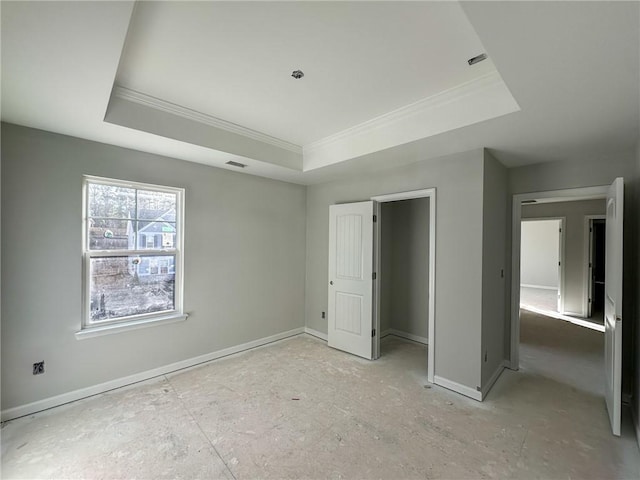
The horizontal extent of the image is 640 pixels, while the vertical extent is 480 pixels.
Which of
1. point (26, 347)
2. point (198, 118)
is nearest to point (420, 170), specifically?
point (198, 118)

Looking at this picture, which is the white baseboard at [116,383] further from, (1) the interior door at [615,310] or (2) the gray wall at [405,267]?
(1) the interior door at [615,310]

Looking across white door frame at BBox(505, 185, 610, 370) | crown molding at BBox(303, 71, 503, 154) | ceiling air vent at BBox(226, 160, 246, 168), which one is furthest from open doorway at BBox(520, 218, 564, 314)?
ceiling air vent at BBox(226, 160, 246, 168)

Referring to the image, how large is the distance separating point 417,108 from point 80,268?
350 centimetres

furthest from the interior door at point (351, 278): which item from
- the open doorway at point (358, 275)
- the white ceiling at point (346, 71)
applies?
the white ceiling at point (346, 71)

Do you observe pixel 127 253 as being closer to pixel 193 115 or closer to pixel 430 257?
pixel 193 115

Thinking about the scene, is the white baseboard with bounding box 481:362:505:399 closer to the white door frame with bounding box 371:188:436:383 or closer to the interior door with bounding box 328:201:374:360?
the white door frame with bounding box 371:188:436:383

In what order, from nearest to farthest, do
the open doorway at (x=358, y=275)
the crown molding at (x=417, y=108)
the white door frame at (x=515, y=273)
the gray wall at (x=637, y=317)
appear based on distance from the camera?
the crown molding at (x=417, y=108) → the gray wall at (x=637, y=317) → the white door frame at (x=515, y=273) → the open doorway at (x=358, y=275)

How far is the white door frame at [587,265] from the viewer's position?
5387 millimetres

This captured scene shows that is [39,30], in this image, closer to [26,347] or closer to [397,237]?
[26,347]

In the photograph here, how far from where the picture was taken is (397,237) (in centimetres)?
461

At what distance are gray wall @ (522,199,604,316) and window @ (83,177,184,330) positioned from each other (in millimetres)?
7100

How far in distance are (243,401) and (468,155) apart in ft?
10.7

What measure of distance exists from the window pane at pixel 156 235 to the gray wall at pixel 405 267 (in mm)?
2953

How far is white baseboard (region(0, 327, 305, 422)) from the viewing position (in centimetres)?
236
